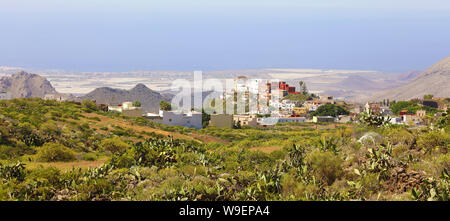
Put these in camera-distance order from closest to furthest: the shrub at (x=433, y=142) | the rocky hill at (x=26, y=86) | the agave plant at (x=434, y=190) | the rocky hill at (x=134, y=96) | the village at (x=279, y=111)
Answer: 1. the agave plant at (x=434, y=190)
2. the shrub at (x=433, y=142)
3. the village at (x=279, y=111)
4. the rocky hill at (x=134, y=96)
5. the rocky hill at (x=26, y=86)

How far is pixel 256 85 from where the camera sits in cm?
14012

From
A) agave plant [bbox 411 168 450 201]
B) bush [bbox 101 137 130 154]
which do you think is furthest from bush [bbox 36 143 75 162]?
agave plant [bbox 411 168 450 201]

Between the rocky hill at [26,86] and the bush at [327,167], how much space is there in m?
137

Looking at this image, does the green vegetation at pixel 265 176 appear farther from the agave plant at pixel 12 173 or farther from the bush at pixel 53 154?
the bush at pixel 53 154

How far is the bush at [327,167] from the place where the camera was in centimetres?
991

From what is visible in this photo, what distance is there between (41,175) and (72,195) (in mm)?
1553

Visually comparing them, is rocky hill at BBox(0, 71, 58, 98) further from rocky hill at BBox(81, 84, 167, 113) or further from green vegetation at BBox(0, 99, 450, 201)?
green vegetation at BBox(0, 99, 450, 201)

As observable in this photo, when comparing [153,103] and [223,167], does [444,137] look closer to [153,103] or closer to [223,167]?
Answer: [223,167]

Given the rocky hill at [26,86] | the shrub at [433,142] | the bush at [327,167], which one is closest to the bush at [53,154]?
the bush at [327,167]

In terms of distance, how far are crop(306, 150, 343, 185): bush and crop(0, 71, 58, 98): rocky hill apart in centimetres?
13666

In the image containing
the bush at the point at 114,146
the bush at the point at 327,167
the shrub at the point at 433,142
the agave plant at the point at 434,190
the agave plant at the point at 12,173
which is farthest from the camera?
the bush at the point at 114,146

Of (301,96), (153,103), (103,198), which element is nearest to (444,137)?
(103,198)

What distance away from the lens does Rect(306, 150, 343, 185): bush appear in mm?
9914
